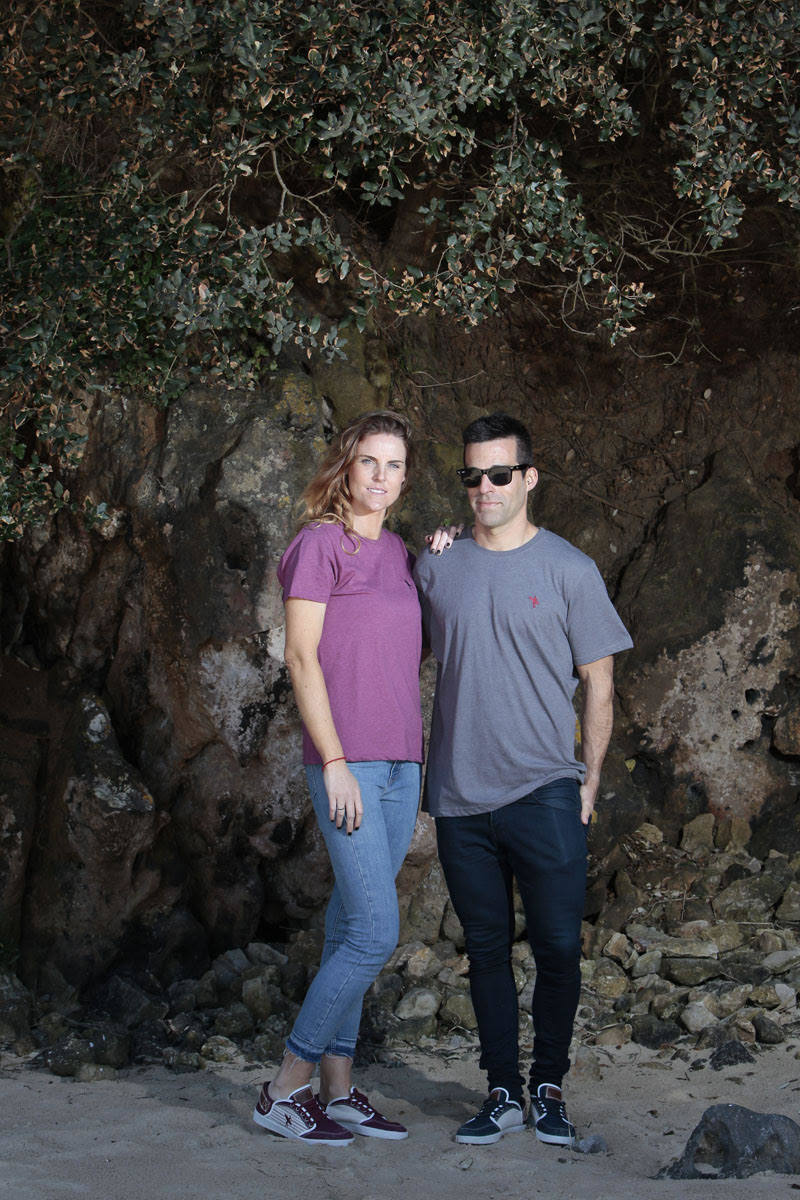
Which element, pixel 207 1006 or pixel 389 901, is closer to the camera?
pixel 389 901

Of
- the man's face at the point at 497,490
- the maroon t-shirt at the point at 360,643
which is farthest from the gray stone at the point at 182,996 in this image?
the man's face at the point at 497,490

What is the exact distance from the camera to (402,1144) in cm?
352

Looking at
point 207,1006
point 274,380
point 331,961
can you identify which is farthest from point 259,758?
point 331,961

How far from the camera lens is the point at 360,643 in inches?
135

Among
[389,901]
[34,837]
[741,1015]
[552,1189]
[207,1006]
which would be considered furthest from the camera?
[34,837]

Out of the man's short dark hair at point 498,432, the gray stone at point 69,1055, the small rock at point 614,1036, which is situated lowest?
the gray stone at point 69,1055

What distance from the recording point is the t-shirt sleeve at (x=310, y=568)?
337 centimetres

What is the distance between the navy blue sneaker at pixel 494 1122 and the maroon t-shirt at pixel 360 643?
3.57 feet

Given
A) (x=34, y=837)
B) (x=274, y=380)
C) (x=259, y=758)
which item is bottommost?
(x=34, y=837)

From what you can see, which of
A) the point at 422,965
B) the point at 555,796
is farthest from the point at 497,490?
the point at 422,965

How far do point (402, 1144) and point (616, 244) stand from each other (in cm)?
440

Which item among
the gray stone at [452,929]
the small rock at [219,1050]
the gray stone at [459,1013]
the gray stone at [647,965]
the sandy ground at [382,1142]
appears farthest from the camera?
the gray stone at [452,929]

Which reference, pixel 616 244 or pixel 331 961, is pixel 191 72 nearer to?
pixel 616 244

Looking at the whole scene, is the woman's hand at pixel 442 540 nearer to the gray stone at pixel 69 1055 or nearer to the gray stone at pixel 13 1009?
the gray stone at pixel 69 1055
